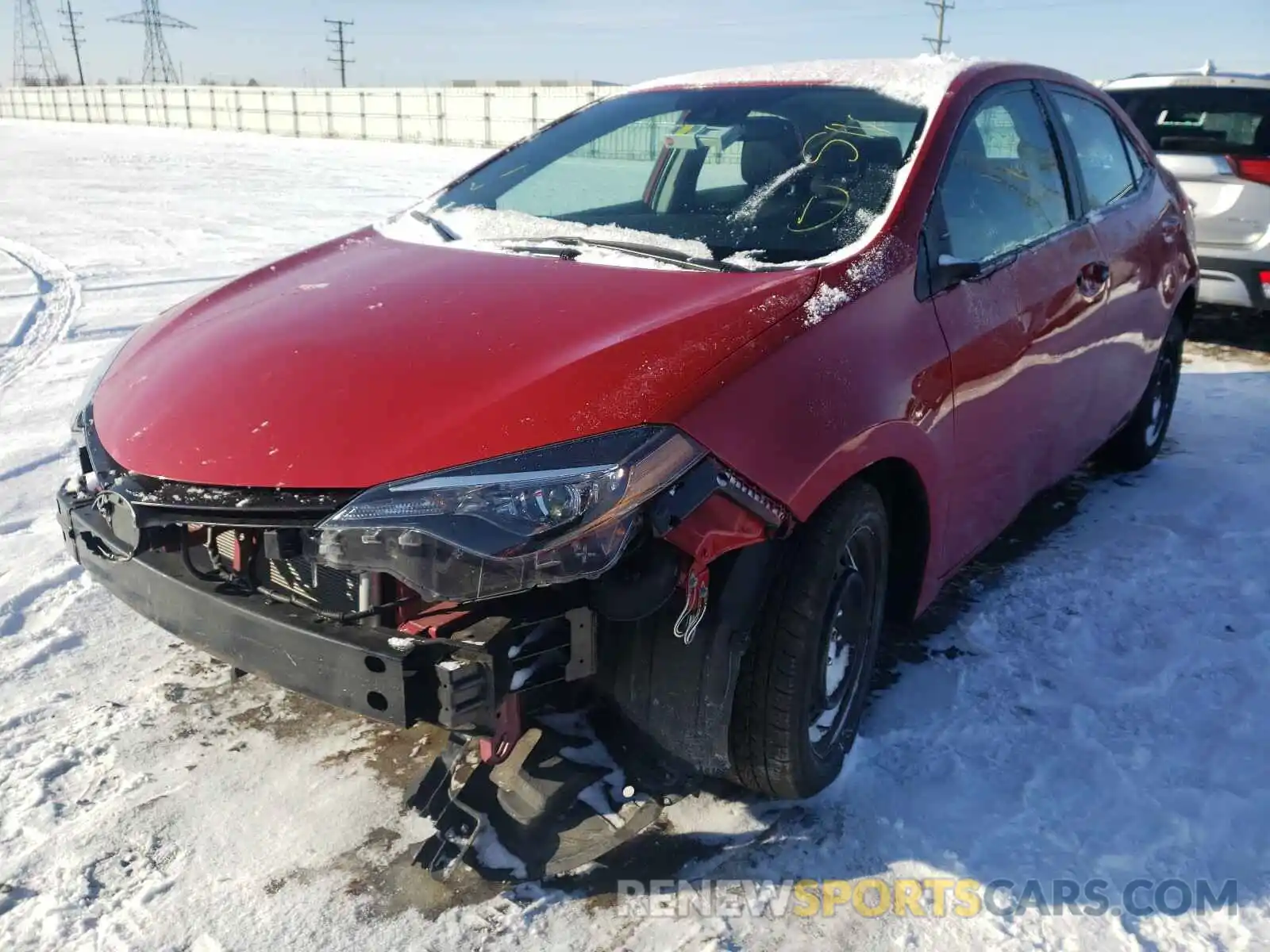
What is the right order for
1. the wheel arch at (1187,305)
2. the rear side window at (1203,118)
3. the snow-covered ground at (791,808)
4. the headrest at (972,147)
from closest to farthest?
the snow-covered ground at (791,808)
the headrest at (972,147)
the wheel arch at (1187,305)
the rear side window at (1203,118)

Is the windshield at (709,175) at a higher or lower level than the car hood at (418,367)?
higher

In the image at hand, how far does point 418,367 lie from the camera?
2.14m

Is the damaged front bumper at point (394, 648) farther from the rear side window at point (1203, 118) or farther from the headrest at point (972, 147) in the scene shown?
the rear side window at point (1203, 118)

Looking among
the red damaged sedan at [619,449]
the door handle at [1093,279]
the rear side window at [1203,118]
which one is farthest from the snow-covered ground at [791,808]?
the rear side window at [1203,118]

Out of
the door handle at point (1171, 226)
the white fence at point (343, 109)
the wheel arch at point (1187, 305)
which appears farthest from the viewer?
the white fence at point (343, 109)

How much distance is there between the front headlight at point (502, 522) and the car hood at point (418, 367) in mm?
55

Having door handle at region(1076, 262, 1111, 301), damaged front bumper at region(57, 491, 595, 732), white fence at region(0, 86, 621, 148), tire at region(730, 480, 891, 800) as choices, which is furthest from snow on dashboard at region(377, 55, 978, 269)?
white fence at region(0, 86, 621, 148)

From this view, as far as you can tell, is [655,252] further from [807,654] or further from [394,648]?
[394,648]

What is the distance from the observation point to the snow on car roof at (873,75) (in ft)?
9.82

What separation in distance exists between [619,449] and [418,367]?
549 mm

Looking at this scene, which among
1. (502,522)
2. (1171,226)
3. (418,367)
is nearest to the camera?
(502,522)

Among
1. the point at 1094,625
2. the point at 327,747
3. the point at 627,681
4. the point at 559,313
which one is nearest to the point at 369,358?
the point at 559,313

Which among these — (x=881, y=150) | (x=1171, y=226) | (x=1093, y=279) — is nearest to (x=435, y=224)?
(x=881, y=150)

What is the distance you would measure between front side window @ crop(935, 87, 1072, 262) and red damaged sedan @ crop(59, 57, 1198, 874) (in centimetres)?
2
